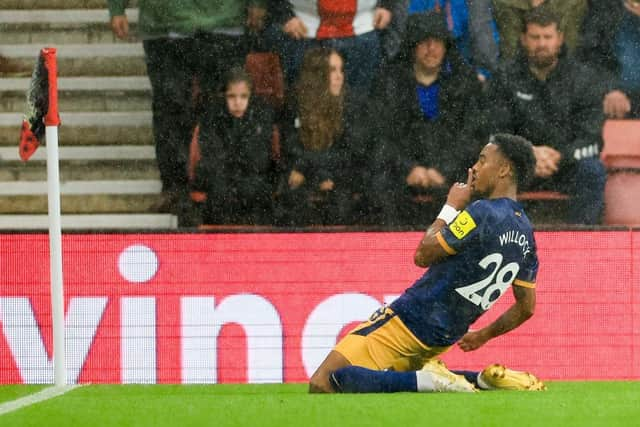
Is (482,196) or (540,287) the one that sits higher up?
(482,196)

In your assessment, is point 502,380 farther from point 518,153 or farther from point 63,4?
point 63,4

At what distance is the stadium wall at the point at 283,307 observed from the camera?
32.8 ft

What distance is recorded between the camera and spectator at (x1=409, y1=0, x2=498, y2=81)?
1166cm

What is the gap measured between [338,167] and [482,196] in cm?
351

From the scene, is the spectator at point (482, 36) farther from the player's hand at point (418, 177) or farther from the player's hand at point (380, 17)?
the player's hand at point (418, 177)

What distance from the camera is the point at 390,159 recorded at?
36.6ft

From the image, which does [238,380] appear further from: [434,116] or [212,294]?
[434,116]

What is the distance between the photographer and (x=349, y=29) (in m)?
11.6

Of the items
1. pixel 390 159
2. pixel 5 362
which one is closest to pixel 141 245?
pixel 5 362

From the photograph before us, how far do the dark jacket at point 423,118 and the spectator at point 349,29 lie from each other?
6.8 inches

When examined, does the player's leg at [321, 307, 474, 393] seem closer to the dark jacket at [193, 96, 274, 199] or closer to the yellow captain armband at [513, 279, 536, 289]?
the yellow captain armband at [513, 279, 536, 289]

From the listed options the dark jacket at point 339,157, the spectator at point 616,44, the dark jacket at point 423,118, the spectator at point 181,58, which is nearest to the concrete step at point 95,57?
the spectator at point 181,58

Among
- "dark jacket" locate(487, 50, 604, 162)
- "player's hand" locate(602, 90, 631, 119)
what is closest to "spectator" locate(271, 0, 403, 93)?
"dark jacket" locate(487, 50, 604, 162)

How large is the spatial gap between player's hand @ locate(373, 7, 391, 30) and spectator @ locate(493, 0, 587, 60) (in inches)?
36.0
